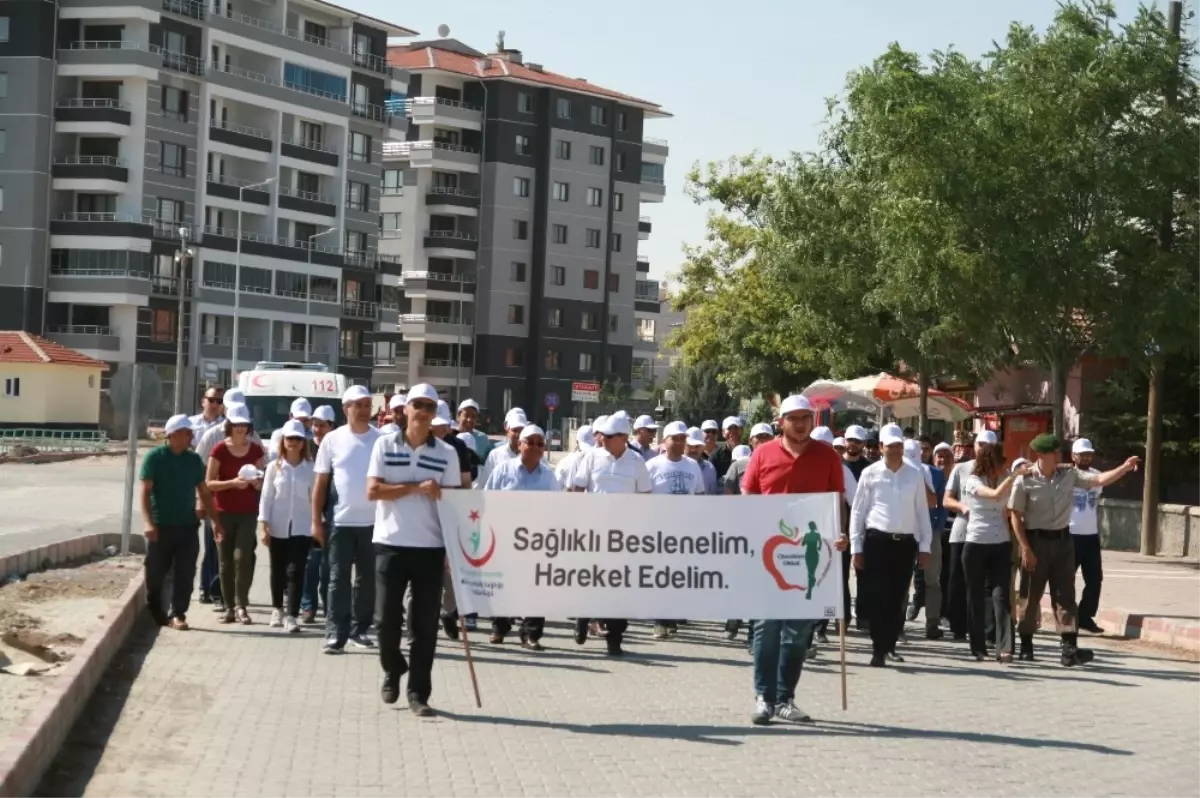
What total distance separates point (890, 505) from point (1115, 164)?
1436 centimetres

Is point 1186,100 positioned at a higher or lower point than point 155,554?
higher

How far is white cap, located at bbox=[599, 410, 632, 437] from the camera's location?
52.3 feet

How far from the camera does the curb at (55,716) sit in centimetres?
855

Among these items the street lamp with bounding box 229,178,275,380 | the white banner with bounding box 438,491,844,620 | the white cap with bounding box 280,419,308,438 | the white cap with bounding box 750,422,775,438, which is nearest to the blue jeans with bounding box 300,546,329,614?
the white cap with bounding box 280,419,308,438

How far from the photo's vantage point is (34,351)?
80.6 m

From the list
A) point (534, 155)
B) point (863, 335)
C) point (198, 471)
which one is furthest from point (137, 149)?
point (198, 471)

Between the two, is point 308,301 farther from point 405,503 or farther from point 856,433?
point 405,503

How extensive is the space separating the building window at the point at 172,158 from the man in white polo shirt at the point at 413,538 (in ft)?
267

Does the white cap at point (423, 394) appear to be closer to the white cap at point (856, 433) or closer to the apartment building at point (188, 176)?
the white cap at point (856, 433)

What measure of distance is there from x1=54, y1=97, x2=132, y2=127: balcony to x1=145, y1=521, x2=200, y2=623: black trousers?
248 feet

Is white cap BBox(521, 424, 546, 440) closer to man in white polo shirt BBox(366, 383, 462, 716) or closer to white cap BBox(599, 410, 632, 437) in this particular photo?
white cap BBox(599, 410, 632, 437)

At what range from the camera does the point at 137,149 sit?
293 ft

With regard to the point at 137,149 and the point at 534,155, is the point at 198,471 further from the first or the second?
the point at 534,155

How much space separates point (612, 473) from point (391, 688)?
4.37 m
